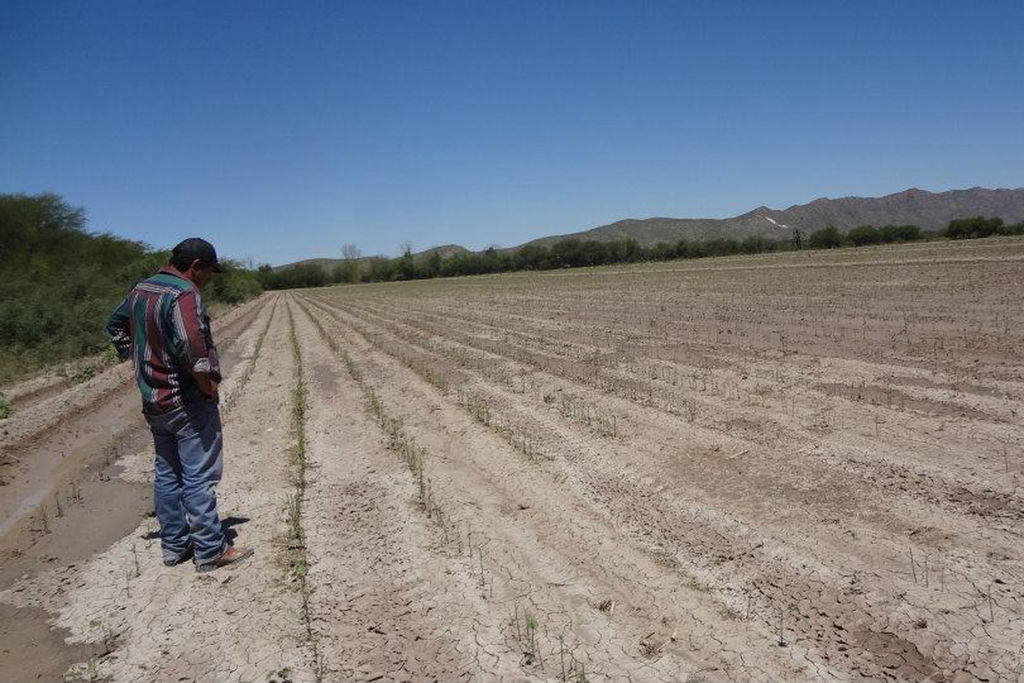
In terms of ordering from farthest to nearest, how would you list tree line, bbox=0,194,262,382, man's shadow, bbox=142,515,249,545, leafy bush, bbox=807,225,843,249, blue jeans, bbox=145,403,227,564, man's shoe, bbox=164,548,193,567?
leafy bush, bbox=807,225,843,249, tree line, bbox=0,194,262,382, man's shadow, bbox=142,515,249,545, man's shoe, bbox=164,548,193,567, blue jeans, bbox=145,403,227,564

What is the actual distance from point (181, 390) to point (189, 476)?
586mm

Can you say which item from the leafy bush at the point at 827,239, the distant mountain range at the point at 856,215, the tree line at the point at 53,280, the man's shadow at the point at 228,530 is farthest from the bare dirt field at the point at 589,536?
the distant mountain range at the point at 856,215

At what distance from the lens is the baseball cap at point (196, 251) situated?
4051 millimetres

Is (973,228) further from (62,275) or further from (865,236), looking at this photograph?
(62,275)

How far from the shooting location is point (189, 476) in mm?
4066

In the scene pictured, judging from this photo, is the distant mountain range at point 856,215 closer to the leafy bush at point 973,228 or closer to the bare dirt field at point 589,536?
the leafy bush at point 973,228

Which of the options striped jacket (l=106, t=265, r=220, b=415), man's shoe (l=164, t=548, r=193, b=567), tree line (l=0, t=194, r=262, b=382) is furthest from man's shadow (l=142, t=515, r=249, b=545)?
tree line (l=0, t=194, r=262, b=382)

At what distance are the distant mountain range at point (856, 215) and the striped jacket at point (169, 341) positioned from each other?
480ft

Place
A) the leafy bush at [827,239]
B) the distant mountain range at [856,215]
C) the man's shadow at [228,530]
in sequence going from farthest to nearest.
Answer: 1. the distant mountain range at [856,215]
2. the leafy bush at [827,239]
3. the man's shadow at [228,530]

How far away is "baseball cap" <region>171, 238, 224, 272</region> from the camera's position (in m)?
4.05

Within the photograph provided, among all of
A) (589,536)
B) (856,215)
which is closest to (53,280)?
(589,536)

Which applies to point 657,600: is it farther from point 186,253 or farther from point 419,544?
point 186,253

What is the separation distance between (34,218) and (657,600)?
34.6 meters

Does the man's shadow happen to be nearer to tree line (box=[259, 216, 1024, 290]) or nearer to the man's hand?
the man's hand
